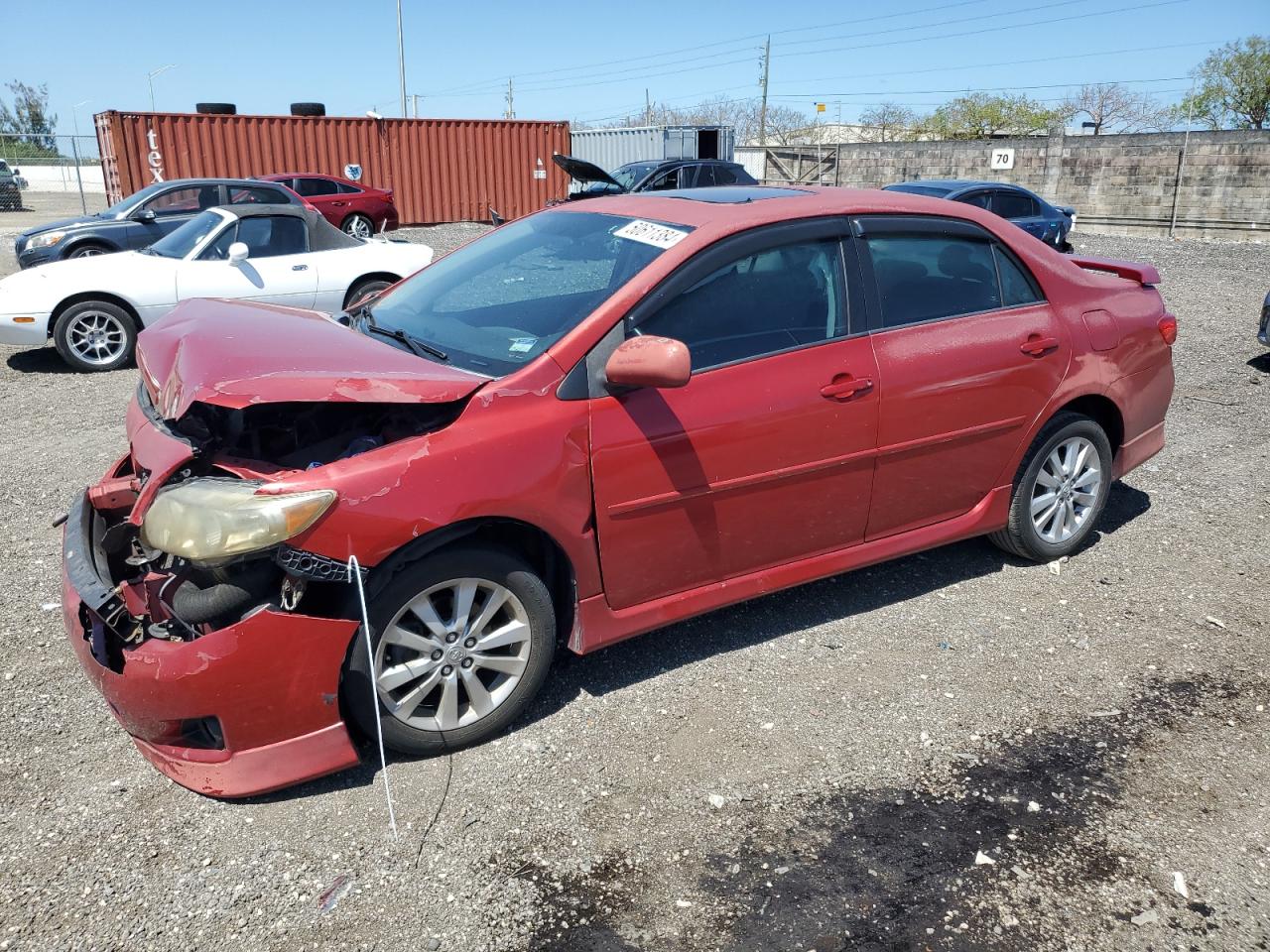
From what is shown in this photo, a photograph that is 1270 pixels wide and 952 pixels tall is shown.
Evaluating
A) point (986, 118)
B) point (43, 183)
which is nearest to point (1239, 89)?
point (986, 118)

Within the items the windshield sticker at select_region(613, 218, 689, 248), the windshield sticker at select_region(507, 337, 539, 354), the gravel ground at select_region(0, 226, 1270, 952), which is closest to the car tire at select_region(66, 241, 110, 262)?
the gravel ground at select_region(0, 226, 1270, 952)

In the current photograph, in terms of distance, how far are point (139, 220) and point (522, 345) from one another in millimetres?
11196

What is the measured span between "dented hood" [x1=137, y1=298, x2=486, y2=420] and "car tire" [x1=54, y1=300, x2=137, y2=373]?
581cm

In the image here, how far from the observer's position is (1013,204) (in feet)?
52.5

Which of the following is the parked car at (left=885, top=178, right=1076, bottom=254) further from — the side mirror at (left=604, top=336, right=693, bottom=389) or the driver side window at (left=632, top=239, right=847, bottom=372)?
the side mirror at (left=604, top=336, right=693, bottom=389)

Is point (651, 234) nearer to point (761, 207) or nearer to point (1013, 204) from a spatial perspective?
point (761, 207)

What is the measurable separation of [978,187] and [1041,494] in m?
11.5

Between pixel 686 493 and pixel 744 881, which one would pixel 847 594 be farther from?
pixel 744 881

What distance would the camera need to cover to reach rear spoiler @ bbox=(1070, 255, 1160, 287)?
16.7 feet

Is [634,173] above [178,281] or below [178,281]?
above

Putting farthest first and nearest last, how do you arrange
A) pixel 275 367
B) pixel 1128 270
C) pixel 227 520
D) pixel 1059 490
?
pixel 1128 270
pixel 1059 490
pixel 275 367
pixel 227 520

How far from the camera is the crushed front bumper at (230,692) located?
2.83 metres

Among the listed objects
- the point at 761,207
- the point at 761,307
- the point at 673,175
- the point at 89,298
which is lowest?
the point at 89,298

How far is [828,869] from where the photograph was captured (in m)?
2.83
